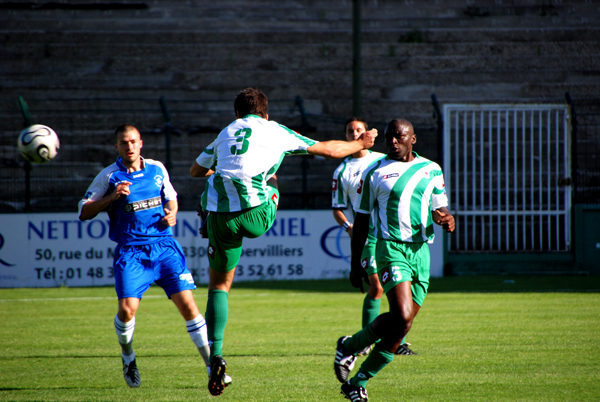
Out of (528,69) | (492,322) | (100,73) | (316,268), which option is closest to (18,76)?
(100,73)

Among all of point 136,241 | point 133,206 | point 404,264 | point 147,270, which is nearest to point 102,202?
point 133,206

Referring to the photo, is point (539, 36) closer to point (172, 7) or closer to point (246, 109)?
point (172, 7)

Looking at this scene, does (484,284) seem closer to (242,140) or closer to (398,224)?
(398,224)

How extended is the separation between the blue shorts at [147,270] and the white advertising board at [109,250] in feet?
24.4

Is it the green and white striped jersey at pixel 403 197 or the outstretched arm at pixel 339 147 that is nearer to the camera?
the outstretched arm at pixel 339 147

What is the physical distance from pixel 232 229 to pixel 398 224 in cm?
120

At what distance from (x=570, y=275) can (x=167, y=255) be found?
10355mm

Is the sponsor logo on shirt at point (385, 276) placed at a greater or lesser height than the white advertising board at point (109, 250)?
greater

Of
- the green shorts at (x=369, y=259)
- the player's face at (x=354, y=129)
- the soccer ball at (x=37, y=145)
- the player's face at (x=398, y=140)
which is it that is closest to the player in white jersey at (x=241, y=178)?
the player's face at (x=398, y=140)

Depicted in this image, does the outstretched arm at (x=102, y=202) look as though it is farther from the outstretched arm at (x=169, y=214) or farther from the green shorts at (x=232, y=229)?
the green shorts at (x=232, y=229)

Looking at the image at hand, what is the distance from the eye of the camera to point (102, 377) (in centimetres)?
543

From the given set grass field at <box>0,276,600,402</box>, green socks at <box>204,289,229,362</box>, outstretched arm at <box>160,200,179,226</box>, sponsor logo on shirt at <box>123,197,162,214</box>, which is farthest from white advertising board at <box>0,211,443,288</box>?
green socks at <box>204,289,229,362</box>

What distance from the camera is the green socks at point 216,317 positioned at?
4750 mm

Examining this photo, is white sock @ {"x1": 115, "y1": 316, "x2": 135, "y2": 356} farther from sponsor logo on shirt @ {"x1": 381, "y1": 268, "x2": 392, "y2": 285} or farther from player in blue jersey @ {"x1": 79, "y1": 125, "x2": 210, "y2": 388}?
sponsor logo on shirt @ {"x1": 381, "y1": 268, "x2": 392, "y2": 285}
